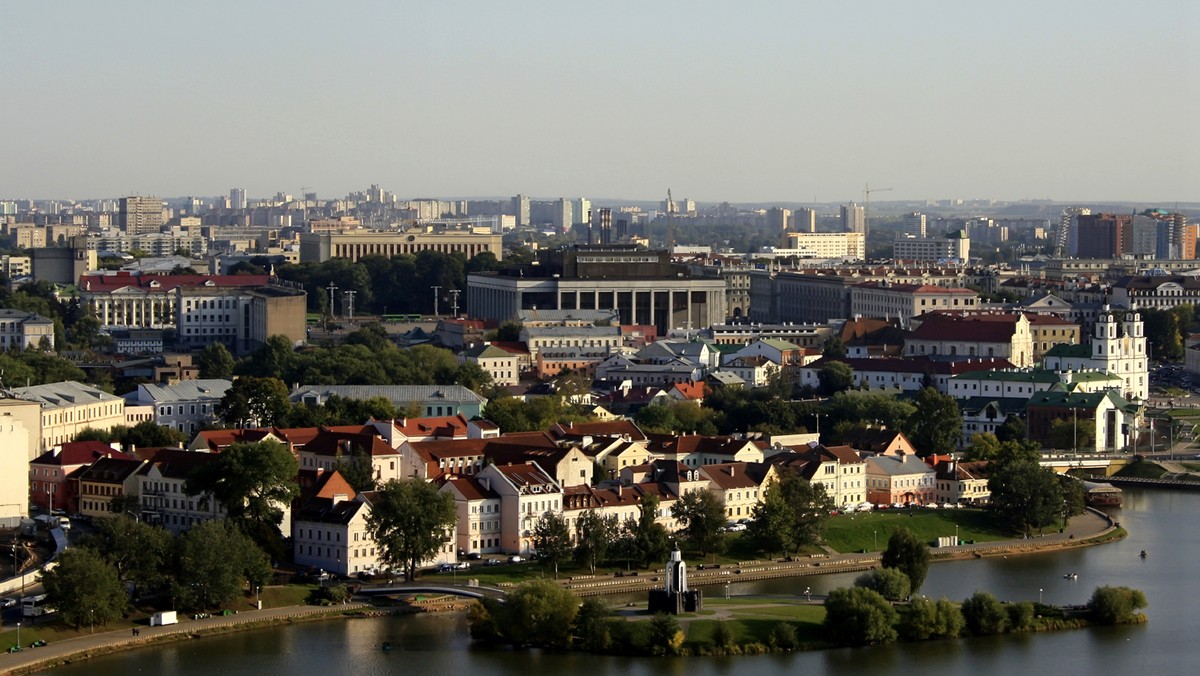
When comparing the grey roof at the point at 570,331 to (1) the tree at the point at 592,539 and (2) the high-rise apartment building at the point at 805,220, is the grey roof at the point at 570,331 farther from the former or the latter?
(2) the high-rise apartment building at the point at 805,220

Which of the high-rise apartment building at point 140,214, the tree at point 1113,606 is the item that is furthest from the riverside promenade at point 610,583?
the high-rise apartment building at point 140,214

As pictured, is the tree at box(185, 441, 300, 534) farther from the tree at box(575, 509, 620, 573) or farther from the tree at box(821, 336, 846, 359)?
the tree at box(821, 336, 846, 359)

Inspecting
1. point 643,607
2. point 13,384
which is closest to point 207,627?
point 643,607

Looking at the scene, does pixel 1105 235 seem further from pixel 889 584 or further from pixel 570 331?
pixel 889 584

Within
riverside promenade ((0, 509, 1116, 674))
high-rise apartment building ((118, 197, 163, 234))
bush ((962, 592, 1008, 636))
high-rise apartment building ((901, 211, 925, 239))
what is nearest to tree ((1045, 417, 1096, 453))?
riverside promenade ((0, 509, 1116, 674))

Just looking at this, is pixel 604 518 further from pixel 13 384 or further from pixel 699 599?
pixel 13 384
